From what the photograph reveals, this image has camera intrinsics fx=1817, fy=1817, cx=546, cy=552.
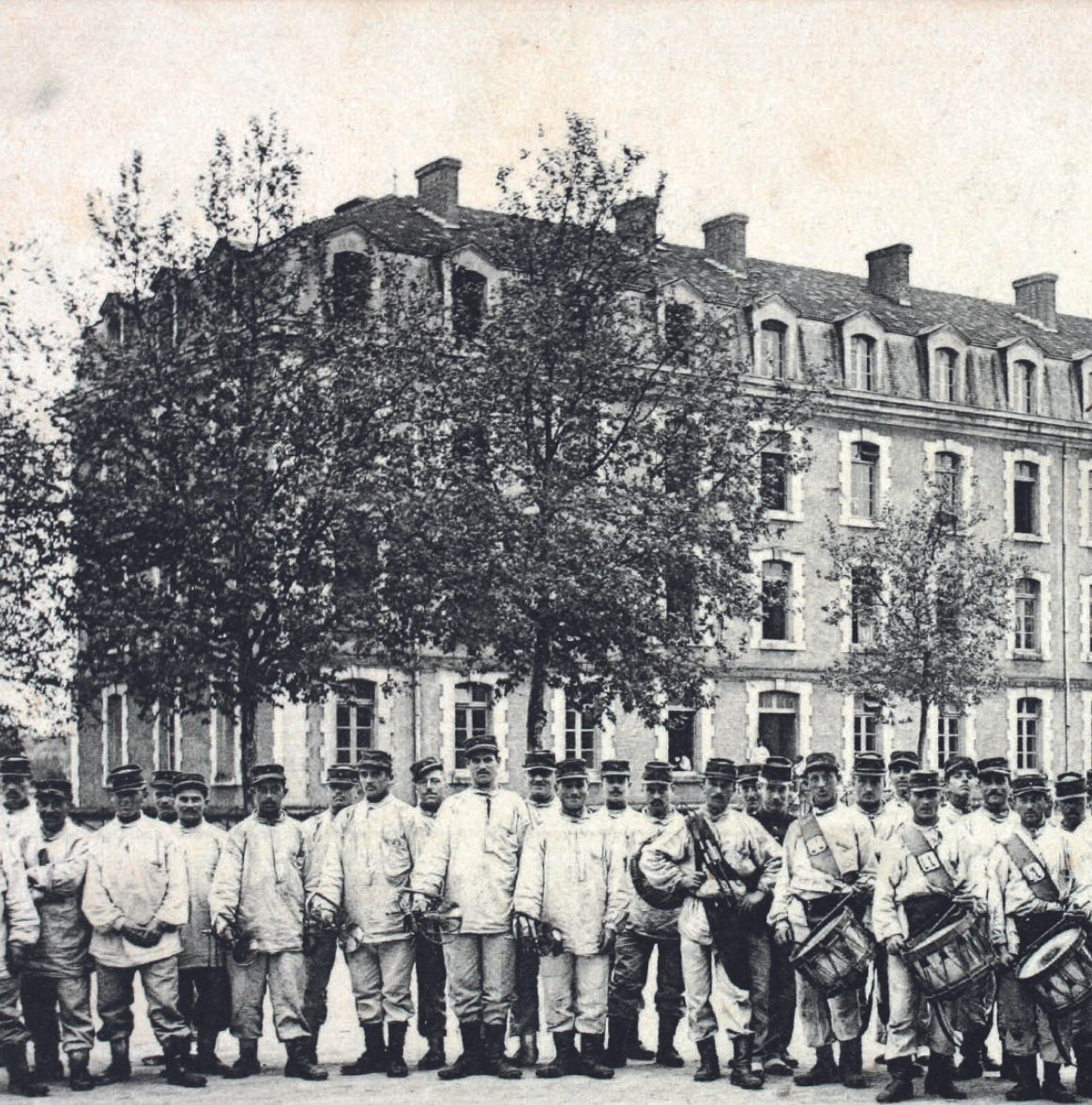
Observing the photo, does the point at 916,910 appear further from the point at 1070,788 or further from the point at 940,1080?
the point at 1070,788

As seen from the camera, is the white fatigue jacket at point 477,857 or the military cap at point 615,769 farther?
the military cap at point 615,769

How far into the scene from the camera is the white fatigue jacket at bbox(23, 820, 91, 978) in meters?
11.4

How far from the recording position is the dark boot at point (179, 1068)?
11.0 meters

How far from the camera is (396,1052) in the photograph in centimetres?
1159

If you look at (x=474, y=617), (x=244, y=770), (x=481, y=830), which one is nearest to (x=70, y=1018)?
(x=481, y=830)

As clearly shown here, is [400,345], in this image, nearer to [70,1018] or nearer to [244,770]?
[244,770]

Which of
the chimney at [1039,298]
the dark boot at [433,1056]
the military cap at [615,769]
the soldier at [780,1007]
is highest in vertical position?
the chimney at [1039,298]

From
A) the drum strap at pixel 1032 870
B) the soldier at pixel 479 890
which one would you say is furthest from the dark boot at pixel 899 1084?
the soldier at pixel 479 890

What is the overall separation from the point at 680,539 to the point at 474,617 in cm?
274

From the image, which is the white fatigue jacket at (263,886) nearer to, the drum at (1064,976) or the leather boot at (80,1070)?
the leather boot at (80,1070)

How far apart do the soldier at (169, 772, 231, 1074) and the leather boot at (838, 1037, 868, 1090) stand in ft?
12.8

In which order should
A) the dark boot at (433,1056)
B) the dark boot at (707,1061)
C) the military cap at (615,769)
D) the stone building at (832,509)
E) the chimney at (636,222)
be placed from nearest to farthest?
1. the dark boot at (707,1061)
2. the dark boot at (433,1056)
3. the military cap at (615,769)
4. the chimney at (636,222)
5. the stone building at (832,509)

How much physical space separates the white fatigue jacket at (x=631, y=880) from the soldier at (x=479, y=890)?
0.60m

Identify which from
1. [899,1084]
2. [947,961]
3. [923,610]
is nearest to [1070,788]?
[947,961]
